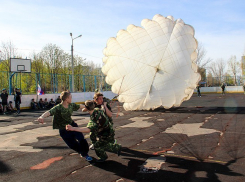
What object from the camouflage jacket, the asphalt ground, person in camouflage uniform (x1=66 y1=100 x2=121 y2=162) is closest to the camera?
the asphalt ground

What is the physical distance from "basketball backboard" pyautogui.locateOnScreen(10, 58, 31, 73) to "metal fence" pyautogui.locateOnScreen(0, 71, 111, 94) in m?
0.58

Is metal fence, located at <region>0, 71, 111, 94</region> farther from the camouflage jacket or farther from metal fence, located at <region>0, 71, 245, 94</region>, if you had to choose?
the camouflage jacket

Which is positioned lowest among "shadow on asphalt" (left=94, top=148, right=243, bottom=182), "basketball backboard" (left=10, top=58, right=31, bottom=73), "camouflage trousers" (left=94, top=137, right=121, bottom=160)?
"shadow on asphalt" (left=94, top=148, right=243, bottom=182)

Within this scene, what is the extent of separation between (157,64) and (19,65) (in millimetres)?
15420

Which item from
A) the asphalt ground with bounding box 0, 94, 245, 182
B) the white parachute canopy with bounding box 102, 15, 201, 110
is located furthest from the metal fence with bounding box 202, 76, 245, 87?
Answer: the asphalt ground with bounding box 0, 94, 245, 182

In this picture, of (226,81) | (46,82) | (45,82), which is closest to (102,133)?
(45,82)

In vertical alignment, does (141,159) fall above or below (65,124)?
below

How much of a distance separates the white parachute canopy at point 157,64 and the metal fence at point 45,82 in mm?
7951

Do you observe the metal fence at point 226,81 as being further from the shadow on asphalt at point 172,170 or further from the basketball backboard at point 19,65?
the shadow on asphalt at point 172,170

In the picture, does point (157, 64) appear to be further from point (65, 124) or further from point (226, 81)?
point (226, 81)

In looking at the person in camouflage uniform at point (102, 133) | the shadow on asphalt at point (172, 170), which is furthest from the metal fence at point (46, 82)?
the shadow on asphalt at point (172, 170)

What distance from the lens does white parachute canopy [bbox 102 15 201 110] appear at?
35.3 feet

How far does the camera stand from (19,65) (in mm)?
21297

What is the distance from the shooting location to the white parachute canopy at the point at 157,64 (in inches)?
→ 424
